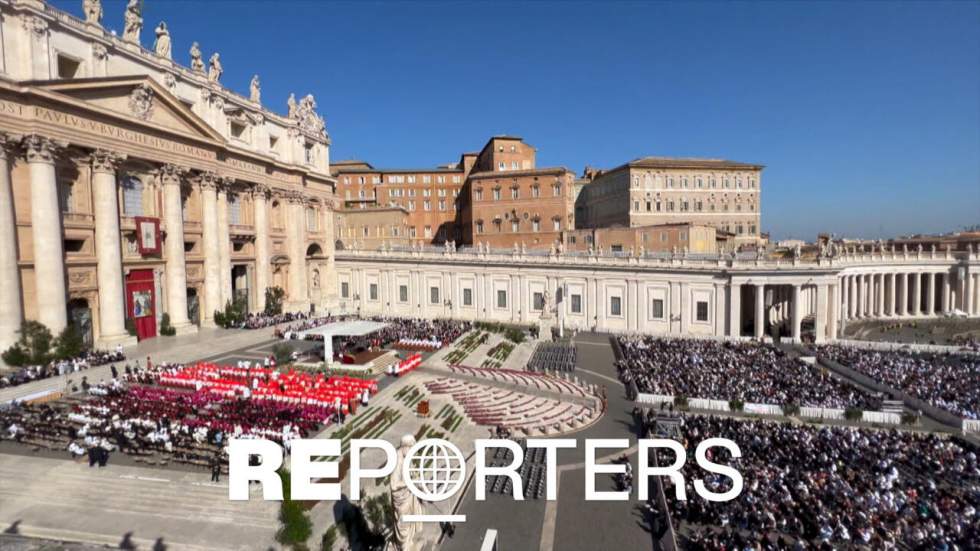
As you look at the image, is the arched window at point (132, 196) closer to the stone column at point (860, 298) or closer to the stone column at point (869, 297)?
the stone column at point (860, 298)

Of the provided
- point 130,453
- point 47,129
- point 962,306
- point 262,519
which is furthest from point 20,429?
point 962,306

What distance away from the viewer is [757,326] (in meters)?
42.0

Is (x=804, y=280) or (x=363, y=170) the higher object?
(x=363, y=170)

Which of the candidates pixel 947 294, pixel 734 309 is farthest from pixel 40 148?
pixel 947 294

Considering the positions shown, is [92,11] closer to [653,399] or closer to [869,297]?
[653,399]

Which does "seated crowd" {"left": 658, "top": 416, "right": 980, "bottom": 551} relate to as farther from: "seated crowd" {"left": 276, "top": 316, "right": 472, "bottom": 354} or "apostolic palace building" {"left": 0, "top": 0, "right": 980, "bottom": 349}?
"apostolic palace building" {"left": 0, "top": 0, "right": 980, "bottom": 349}

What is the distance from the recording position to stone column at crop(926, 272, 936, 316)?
5631 centimetres

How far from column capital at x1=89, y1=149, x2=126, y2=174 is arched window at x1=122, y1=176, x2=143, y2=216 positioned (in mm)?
2678

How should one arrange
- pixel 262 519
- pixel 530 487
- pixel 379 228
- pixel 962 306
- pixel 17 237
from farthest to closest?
pixel 379 228
pixel 962 306
pixel 17 237
pixel 530 487
pixel 262 519

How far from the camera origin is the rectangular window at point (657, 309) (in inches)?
1725

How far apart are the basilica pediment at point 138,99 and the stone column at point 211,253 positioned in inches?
175

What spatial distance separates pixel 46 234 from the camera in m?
28.4

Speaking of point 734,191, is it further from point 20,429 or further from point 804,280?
point 20,429

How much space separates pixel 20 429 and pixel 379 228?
4978 centimetres
